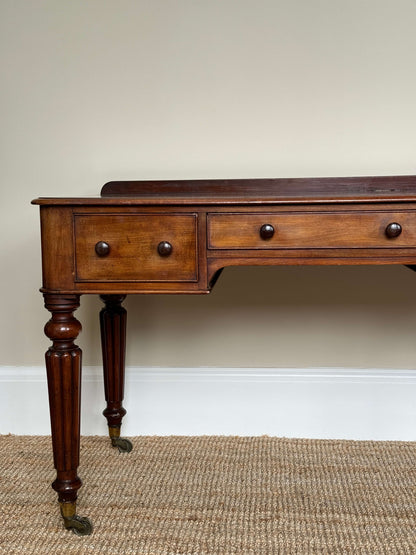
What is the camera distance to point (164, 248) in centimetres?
152

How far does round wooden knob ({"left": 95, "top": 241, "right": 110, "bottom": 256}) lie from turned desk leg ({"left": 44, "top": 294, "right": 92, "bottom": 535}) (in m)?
0.12

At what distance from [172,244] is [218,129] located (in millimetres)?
705

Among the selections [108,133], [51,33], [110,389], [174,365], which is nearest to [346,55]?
[108,133]

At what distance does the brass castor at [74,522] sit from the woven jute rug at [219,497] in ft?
0.08

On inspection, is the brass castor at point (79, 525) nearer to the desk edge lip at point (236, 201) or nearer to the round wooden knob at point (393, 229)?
the desk edge lip at point (236, 201)

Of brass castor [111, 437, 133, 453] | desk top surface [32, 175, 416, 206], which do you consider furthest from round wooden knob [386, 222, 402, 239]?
brass castor [111, 437, 133, 453]

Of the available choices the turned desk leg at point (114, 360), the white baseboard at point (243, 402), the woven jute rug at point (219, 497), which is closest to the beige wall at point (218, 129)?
the white baseboard at point (243, 402)

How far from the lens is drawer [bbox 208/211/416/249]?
1491 millimetres

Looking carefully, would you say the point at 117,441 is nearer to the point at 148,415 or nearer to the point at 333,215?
the point at 148,415

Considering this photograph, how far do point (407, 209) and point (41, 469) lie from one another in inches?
49.2

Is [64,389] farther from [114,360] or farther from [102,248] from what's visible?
[114,360]

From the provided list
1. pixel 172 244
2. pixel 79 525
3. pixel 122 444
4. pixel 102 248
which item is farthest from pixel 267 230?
pixel 122 444

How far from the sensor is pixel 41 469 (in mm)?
1969

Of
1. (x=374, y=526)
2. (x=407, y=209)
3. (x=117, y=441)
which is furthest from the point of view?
(x=117, y=441)
